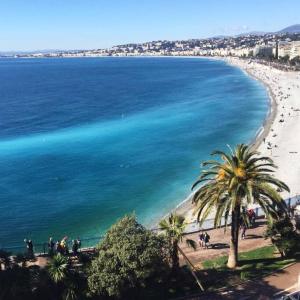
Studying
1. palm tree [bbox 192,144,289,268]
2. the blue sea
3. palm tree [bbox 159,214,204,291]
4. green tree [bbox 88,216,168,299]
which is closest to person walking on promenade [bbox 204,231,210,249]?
palm tree [bbox 192,144,289,268]

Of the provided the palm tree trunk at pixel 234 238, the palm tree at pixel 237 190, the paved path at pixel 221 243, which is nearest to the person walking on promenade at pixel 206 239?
the paved path at pixel 221 243

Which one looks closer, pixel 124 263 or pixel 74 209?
pixel 124 263

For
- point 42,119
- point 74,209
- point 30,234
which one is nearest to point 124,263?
point 30,234

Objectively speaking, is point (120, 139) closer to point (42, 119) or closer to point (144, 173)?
point (144, 173)

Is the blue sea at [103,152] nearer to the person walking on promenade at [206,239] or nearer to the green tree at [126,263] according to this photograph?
the person walking on promenade at [206,239]

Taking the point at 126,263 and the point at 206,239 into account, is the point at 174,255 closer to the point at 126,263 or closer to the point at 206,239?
the point at 126,263
